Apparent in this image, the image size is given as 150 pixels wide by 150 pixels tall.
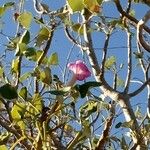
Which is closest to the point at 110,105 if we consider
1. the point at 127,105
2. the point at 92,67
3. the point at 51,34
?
the point at 127,105

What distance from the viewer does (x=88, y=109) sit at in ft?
3.01

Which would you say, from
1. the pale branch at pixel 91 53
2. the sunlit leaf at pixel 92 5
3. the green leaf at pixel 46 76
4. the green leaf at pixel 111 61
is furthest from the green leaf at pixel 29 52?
the green leaf at pixel 111 61

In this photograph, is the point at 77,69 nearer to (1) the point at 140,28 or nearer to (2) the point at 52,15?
(2) the point at 52,15

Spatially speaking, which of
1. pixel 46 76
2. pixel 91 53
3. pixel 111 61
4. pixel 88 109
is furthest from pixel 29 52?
pixel 111 61

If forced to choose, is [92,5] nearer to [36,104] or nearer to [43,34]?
[43,34]

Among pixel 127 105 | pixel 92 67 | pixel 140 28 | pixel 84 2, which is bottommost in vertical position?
pixel 127 105

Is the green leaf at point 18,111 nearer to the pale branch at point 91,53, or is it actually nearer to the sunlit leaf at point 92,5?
the sunlit leaf at point 92,5

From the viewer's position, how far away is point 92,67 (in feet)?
4.51

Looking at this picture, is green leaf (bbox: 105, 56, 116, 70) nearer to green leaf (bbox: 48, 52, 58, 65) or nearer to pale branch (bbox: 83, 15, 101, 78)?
pale branch (bbox: 83, 15, 101, 78)

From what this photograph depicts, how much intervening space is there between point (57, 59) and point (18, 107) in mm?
165

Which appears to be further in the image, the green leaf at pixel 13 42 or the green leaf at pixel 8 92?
the green leaf at pixel 13 42

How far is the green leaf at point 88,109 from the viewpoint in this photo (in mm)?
913

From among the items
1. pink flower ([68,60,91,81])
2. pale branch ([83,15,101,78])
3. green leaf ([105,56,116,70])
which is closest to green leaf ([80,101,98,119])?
pink flower ([68,60,91,81])

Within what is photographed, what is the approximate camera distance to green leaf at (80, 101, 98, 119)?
913 millimetres
